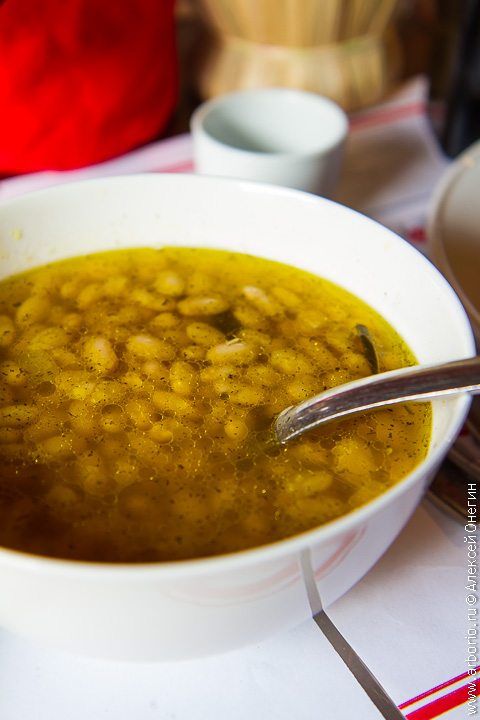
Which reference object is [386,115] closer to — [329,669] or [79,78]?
[79,78]

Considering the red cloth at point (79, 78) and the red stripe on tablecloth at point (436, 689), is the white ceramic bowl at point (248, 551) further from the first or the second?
the red cloth at point (79, 78)

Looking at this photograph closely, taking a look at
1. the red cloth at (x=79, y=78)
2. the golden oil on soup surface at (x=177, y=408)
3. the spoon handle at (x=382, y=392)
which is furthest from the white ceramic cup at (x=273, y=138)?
the spoon handle at (x=382, y=392)

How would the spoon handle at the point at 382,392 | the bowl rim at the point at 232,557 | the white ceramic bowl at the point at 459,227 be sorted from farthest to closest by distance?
the white ceramic bowl at the point at 459,227, the spoon handle at the point at 382,392, the bowl rim at the point at 232,557

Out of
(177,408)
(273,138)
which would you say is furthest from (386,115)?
(177,408)

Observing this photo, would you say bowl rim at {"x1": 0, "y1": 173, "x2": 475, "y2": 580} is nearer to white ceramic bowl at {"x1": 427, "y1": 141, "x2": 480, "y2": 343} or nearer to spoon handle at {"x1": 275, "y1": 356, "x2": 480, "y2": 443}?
spoon handle at {"x1": 275, "y1": 356, "x2": 480, "y2": 443}

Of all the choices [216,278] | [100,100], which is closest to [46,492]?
[216,278]

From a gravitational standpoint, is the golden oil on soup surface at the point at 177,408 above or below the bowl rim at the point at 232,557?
below

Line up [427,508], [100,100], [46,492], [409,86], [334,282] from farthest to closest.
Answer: [409,86]
[100,100]
[334,282]
[427,508]
[46,492]

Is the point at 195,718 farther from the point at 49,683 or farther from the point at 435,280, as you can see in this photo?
the point at 435,280
